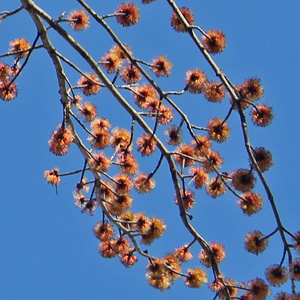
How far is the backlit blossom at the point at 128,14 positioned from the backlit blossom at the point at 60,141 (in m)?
1.13


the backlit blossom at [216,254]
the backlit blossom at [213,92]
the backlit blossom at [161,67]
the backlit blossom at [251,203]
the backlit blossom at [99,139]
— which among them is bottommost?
the backlit blossom at [216,254]

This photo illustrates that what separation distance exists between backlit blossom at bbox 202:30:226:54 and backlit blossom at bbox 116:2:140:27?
0.74 metres

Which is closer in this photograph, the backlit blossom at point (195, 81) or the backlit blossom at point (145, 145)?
the backlit blossom at point (195, 81)

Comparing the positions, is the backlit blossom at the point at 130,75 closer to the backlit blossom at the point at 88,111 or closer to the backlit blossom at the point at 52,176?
the backlit blossom at the point at 88,111

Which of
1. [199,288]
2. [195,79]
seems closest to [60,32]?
[195,79]

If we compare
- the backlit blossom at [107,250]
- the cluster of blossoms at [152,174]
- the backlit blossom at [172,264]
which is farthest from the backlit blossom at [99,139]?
the backlit blossom at [172,264]

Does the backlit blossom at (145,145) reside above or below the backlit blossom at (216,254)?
above

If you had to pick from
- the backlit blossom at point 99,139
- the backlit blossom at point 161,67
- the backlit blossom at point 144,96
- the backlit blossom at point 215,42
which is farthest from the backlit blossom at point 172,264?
the backlit blossom at point 215,42

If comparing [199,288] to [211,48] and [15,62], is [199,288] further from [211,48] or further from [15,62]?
[15,62]

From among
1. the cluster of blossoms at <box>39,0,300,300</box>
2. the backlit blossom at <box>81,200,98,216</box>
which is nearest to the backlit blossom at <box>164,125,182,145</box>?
the cluster of blossoms at <box>39,0,300,300</box>

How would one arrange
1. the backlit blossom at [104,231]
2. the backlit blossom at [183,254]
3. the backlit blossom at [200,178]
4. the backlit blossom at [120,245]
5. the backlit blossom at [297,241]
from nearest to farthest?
the backlit blossom at [297,241]
the backlit blossom at [200,178]
the backlit blossom at [183,254]
the backlit blossom at [120,245]
the backlit blossom at [104,231]

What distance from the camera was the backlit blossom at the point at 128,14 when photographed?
626cm

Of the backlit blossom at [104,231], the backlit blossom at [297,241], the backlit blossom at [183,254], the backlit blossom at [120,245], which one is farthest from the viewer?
the backlit blossom at [104,231]

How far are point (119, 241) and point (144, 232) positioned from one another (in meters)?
0.43
